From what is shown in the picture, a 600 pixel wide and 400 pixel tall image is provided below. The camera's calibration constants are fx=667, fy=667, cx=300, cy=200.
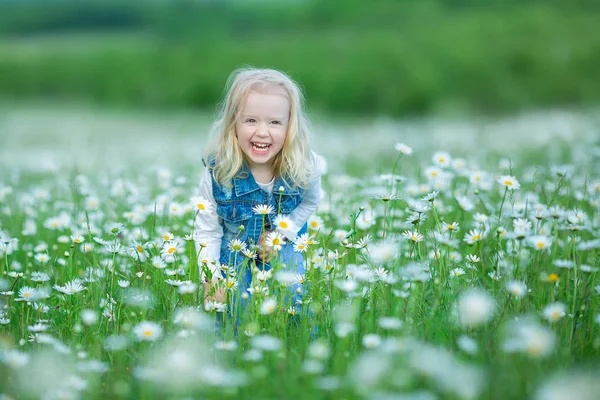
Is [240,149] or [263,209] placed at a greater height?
[240,149]

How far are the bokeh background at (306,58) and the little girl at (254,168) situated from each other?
36.5 feet

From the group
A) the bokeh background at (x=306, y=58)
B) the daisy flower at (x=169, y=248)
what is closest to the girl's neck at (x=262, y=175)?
the daisy flower at (x=169, y=248)

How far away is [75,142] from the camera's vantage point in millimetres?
12055

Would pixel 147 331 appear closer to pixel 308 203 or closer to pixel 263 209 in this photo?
pixel 263 209

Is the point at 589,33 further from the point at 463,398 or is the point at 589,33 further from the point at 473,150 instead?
the point at 463,398

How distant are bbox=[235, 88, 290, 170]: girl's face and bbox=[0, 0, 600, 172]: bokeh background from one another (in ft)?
36.8

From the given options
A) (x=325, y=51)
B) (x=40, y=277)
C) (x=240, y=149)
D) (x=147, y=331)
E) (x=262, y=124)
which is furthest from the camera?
(x=325, y=51)

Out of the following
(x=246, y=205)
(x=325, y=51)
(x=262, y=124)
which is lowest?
(x=246, y=205)

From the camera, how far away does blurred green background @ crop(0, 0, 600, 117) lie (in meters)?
17.7

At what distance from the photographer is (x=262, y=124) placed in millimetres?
2910

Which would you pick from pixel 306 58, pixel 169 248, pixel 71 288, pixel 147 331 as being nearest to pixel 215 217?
pixel 169 248

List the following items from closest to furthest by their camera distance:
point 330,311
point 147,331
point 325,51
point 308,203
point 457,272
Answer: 1. point 147,331
2. point 330,311
3. point 457,272
4. point 308,203
5. point 325,51

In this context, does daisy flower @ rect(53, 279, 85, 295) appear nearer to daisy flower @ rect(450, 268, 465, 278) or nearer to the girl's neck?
the girl's neck

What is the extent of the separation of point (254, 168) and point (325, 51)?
53.7ft
